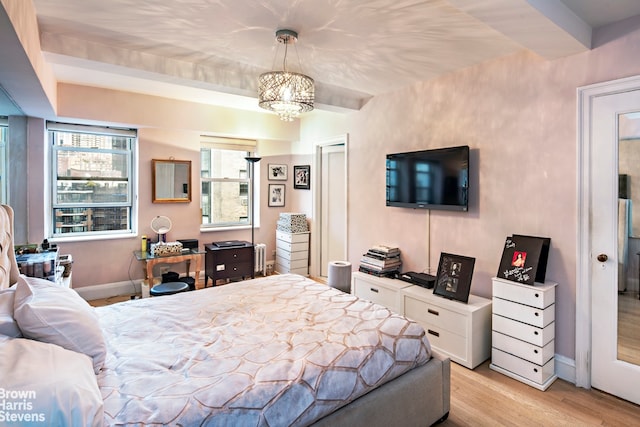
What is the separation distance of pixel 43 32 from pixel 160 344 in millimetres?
2370

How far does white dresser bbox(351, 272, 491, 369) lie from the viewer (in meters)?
2.69

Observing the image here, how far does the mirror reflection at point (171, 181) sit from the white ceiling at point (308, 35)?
4.79 feet

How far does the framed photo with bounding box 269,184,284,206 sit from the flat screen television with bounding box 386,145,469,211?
2.37m

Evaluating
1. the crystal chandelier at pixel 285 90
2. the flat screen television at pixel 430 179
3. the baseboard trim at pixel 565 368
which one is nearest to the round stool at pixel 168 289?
the crystal chandelier at pixel 285 90

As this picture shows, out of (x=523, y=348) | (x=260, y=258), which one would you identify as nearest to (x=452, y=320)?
(x=523, y=348)

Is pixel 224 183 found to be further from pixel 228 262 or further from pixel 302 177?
pixel 228 262

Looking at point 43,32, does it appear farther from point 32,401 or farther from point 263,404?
point 263,404

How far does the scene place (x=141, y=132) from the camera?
14.6ft

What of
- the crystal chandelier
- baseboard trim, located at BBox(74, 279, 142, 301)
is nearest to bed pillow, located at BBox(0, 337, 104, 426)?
the crystal chandelier

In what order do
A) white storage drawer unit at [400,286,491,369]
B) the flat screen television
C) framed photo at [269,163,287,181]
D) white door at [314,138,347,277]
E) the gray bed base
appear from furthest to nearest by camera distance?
1. framed photo at [269,163,287,181]
2. white door at [314,138,347,277]
3. the flat screen television
4. white storage drawer unit at [400,286,491,369]
5. the gray bed base

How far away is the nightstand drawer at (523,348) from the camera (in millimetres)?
2418

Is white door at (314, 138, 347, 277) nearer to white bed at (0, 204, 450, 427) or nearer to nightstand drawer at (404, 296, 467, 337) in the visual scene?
nightstand drawer at (404, 296, 467, 337)

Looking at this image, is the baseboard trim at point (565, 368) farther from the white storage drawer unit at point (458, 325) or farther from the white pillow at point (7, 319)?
the white pillow at point (7, 319)

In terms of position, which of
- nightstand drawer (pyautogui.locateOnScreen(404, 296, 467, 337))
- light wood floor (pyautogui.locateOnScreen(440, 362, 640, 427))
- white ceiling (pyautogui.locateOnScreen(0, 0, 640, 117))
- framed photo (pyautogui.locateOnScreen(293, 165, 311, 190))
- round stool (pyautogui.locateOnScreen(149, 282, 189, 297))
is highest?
white ceiling (pyautogui.locateOnScreen(0, 0, 640, 117))
